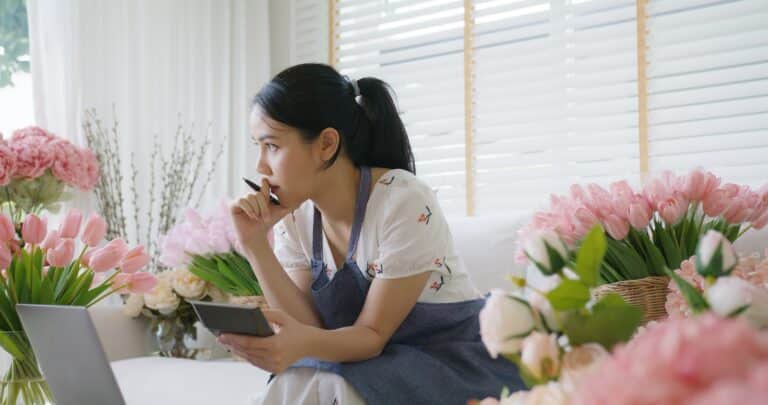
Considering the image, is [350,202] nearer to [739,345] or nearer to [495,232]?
[495,232]

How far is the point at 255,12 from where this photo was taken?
3842 millimetres

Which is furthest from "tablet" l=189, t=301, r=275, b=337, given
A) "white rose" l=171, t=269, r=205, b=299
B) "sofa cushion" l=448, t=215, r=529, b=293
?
"white rose" l=171, t=269, r=205, b=299

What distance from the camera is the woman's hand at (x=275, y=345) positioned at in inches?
51.5

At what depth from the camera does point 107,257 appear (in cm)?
128

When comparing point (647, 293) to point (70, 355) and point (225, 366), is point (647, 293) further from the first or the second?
point (225, 366)

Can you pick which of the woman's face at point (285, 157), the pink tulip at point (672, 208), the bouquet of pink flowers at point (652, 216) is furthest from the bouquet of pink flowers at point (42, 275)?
the pink tulip at point (672, 208)

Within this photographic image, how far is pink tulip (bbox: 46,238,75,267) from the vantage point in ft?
4.16

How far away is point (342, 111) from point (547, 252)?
1319 millimetres

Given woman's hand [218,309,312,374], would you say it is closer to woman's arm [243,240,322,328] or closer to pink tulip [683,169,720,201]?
woman's arm [243,240,322,328]

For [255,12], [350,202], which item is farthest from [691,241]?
[255,12]

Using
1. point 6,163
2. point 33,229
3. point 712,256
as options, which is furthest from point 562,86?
point 712,256

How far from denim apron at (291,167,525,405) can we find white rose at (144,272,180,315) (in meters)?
0.87

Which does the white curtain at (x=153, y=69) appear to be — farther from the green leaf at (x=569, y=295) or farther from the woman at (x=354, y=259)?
the green leaf at (x=569, y=295)

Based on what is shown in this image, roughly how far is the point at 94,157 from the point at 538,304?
2.62 meters
